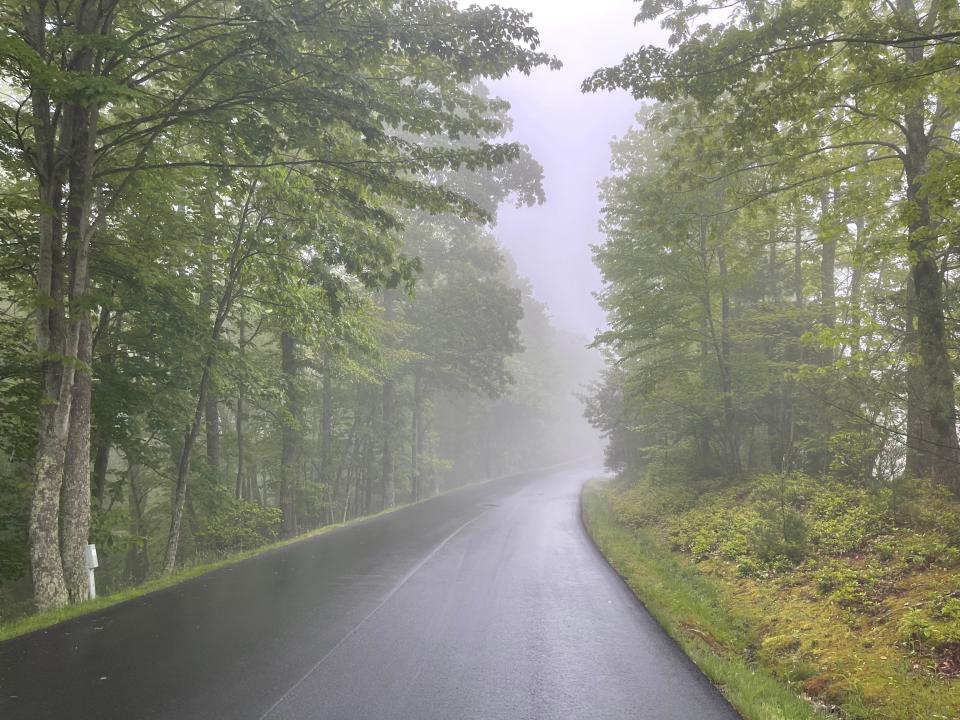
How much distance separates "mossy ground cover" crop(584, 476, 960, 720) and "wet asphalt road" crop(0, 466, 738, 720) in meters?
0.68

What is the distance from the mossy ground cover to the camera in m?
4.72

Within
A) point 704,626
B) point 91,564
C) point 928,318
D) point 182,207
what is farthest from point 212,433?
point 928,318

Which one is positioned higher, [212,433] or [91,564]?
[212,433]

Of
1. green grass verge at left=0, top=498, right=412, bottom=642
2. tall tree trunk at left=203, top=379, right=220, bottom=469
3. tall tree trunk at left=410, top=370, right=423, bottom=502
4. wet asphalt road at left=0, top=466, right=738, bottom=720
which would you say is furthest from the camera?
tall tree trunk at left=410, top=370, right=423, bottom=502

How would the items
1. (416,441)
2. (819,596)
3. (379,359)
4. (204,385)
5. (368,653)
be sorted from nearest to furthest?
(368,653) → (819,596) → (204,385) → (379,359) → (416,441)

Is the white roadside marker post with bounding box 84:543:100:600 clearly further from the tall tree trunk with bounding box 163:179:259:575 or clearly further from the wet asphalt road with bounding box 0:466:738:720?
the tall tree trunk with bounding box 163:179:259:575

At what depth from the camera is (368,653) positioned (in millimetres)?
5594

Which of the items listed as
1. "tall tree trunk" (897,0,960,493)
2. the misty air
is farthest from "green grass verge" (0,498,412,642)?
"tall tree trunk" (897,0,960,493)

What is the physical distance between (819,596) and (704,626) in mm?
1611

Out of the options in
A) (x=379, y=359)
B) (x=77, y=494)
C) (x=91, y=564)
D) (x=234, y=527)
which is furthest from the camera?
(x=379, y=359)

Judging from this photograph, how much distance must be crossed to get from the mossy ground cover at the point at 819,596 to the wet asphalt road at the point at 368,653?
68 centimetres

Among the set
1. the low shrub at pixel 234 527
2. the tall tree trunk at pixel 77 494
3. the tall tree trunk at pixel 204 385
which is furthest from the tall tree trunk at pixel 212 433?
the tall tree trunk at pixel 77 494

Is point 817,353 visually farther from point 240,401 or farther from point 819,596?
point 240,401

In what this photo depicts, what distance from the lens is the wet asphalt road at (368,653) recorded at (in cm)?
448
